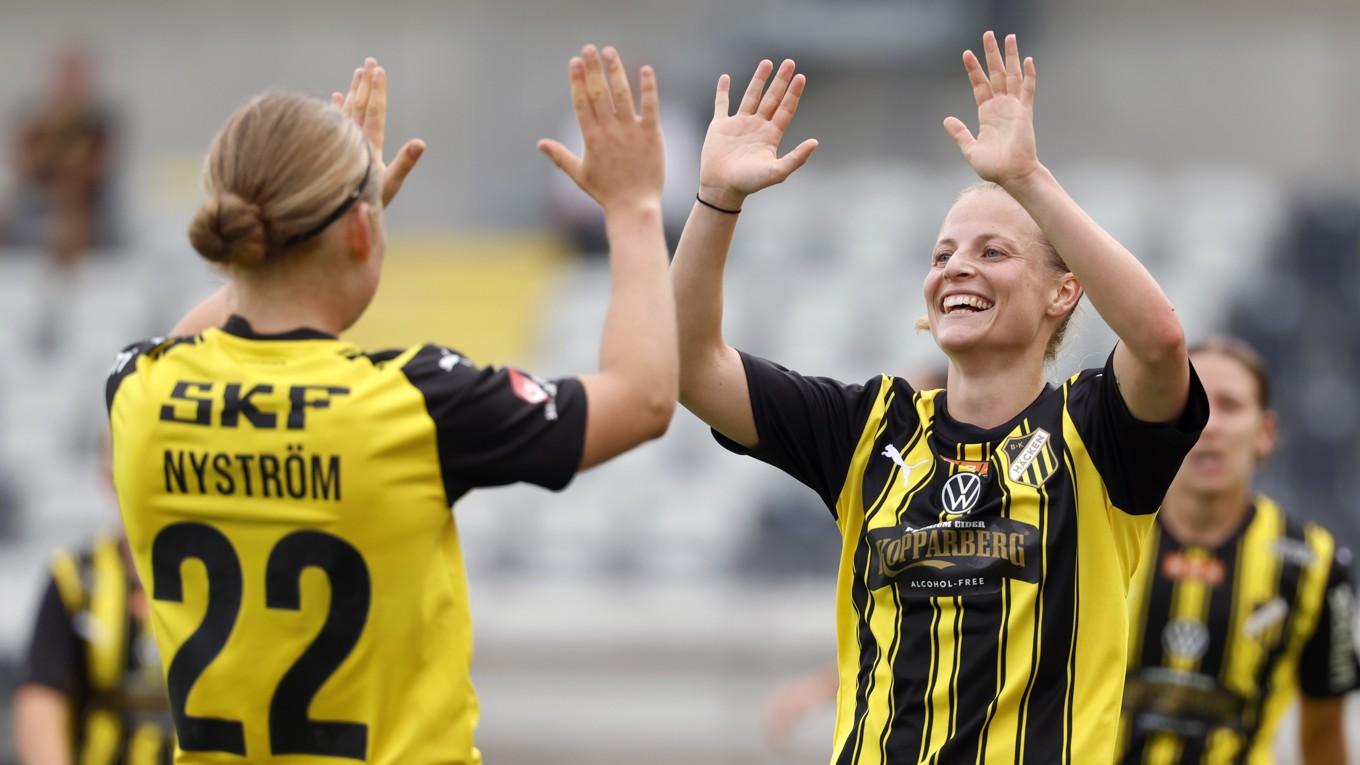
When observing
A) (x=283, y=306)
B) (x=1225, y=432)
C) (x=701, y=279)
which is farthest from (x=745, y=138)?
(x=1225, y=432)

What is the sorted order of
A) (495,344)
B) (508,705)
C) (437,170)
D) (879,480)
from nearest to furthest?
1. (879,480)
2. (508,705)
3. (495,344)
4. (437,170)

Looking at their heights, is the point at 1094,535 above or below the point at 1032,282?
below

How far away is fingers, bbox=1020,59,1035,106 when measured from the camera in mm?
3115

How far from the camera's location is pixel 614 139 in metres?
2.88

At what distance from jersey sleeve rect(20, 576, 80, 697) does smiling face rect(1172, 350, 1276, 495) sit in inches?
119

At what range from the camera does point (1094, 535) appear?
128 inches

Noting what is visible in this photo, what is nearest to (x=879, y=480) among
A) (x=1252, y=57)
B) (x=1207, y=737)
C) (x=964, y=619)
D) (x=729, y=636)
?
(x=964, y=619)

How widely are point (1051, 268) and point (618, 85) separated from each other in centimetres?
107

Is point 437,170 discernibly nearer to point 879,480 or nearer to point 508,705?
point 508,705

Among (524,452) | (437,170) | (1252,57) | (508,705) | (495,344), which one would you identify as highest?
(1252,57)

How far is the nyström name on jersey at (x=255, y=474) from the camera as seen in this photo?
8.93 ft

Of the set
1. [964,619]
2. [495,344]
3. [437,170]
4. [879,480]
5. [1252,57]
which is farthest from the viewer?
[437,170]

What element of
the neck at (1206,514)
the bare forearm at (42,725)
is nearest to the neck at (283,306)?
the bare forearm at (42,725)

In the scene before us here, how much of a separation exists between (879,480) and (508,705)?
20.7 ft
